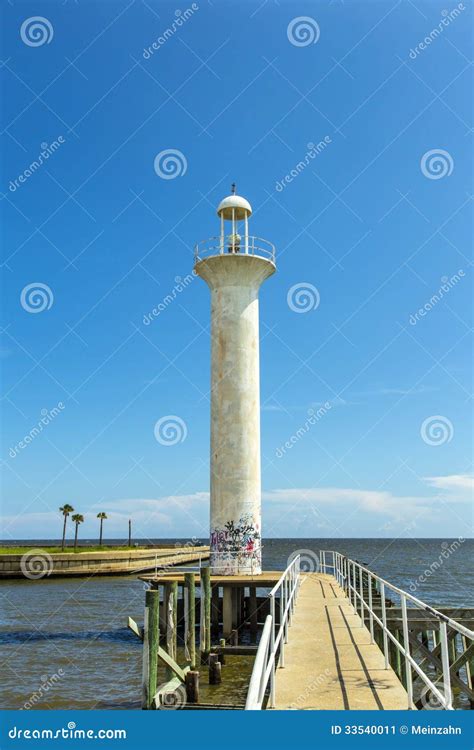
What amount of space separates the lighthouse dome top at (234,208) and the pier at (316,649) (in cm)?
1482

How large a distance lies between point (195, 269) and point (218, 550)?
445 inches

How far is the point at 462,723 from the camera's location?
761 centimetres

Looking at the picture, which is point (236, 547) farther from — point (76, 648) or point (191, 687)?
point (191, 687)

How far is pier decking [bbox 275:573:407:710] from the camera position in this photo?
9367 millimetres

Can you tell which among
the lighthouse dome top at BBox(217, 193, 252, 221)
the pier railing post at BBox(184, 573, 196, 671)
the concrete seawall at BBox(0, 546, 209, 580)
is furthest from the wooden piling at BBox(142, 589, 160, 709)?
the concrete seawall at BBox(0, 546, 209, 580)

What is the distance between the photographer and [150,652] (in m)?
14.5

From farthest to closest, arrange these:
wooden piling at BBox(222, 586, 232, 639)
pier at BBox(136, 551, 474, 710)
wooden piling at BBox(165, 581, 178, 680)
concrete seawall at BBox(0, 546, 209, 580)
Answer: concrete seawall at BBox(0, 546, 209, 580) < wooden piling at BBox(222, 586, 232, 639) < wooden piling at BBox(165, 581, 178, 680) < pier at BBox(136, 551, 474, 710)

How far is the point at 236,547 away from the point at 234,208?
1404cm

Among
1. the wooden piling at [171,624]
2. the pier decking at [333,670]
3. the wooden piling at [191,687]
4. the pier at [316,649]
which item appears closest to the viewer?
the pier at [316,649]

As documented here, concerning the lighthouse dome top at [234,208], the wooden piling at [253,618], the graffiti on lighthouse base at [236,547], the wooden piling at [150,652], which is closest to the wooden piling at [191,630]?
the wooden piling at [150,652]

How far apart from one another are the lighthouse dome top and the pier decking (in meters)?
17.5

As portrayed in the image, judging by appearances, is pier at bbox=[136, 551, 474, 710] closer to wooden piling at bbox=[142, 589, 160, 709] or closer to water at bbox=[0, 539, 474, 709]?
wooden piling at bbox=[142, 589, 160, 709]

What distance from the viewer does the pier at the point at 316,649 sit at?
360 inches

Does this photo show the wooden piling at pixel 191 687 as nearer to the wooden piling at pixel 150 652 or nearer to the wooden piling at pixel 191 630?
the wooden piling at pixel 150 652
